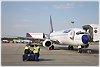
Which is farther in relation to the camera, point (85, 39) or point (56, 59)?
point (85, 39)

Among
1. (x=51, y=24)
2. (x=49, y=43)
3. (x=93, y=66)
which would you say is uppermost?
(x=51, y=24)

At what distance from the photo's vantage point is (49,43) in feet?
72.8

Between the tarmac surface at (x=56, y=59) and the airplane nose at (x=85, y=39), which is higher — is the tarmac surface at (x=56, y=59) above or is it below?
below

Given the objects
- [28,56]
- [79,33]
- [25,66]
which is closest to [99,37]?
[79,33]

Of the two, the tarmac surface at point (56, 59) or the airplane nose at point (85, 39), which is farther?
the airplane nose at point (85, 39)

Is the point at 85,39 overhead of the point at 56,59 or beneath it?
overhead

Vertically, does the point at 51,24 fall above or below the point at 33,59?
above

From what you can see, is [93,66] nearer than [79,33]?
Yes

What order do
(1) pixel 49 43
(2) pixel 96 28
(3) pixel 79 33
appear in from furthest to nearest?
(1) pixel 49 43, (3) pixel 79 33, (2) pixel 96 28

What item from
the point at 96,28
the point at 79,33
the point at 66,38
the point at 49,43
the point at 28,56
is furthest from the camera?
the point at 49,43

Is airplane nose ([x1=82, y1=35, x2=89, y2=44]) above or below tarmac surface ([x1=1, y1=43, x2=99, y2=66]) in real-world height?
above

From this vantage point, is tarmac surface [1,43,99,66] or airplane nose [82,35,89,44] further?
airplane nose [82,35,89,44]

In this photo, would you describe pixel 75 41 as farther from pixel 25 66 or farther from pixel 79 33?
pixel 25 66

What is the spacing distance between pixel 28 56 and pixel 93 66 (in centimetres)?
467
